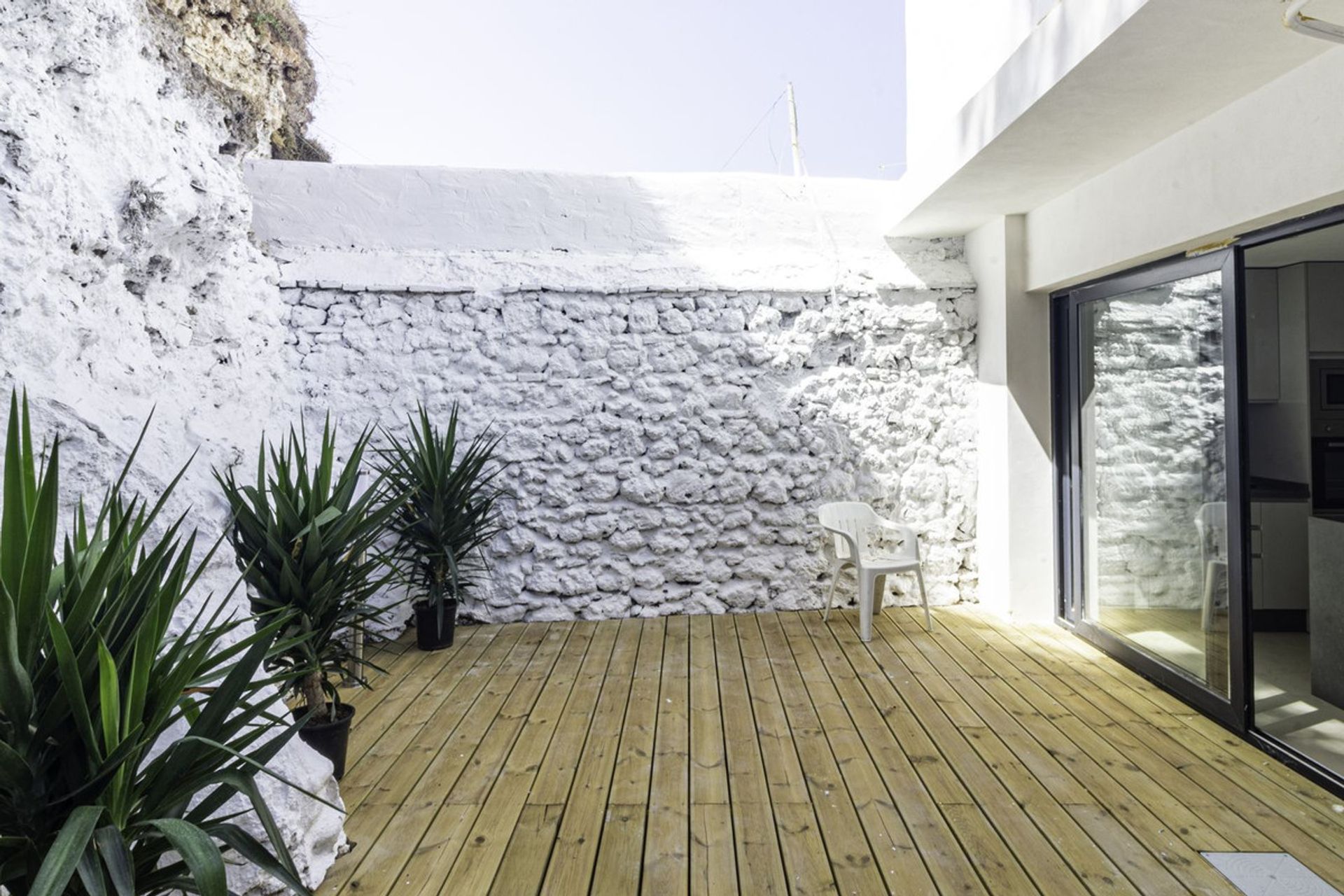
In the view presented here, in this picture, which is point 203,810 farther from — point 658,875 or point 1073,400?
point 1073,400

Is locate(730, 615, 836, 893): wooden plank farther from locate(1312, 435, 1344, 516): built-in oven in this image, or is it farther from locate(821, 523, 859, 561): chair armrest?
locate(1312, 435, 1344, 516): built-in oven

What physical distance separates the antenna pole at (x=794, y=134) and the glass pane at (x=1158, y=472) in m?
2.03

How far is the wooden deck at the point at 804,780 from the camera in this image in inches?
89.3

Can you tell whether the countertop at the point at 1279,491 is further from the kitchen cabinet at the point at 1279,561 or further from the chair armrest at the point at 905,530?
the chair armrest at the point at 905,530

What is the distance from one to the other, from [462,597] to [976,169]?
3617mm

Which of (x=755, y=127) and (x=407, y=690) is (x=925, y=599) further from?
(x=755, y=127)

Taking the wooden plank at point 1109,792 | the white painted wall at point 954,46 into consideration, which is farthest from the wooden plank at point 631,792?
the white painted wall at point 954,46

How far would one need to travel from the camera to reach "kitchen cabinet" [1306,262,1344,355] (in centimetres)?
443

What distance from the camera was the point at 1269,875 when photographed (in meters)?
2.19

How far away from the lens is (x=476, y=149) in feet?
42.1

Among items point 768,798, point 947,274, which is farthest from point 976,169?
point 768,798

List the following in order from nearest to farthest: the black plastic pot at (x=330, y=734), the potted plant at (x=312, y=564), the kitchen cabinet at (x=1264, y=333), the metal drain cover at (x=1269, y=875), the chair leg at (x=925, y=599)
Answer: the metal drain cover at (x=1269, y=875) → the potted plant at (x=312, y=564) → the black plastic pot at (x=330, y=734) → the chair leg at (x=925, y=599) → the kitchen cabinet at (x=1264, y=333)

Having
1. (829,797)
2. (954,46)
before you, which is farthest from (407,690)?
(954,46)

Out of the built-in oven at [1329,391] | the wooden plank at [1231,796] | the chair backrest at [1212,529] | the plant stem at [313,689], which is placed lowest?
the wooden plank at [1231,796]
